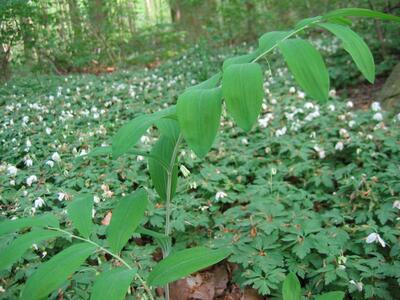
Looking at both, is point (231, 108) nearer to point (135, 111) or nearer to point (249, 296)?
point (249, 296)

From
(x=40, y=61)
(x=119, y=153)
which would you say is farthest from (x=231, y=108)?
(x=40, y=61)

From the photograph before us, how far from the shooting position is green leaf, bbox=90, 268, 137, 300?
91cm

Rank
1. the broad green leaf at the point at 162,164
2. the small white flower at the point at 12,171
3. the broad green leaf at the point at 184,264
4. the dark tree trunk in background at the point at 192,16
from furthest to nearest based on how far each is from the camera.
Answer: the dark tree trunk in background at the point at 192,16
the small white flower at the point at 12,171
the broad green leaf at the point at 162,164
the broad green leaf at the point at 184,264

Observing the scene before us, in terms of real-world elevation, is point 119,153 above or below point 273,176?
above

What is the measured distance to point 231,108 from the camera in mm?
815

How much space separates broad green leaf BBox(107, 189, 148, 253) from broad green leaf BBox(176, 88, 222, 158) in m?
0.43

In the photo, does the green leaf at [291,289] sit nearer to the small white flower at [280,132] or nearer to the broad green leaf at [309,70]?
the broad green leaf at [309,70]

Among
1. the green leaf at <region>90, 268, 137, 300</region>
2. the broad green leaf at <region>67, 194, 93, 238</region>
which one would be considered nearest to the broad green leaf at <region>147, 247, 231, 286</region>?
the green leaf at <region>90, 268, 137, 300</region>

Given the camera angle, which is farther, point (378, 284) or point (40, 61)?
point (40, 61)

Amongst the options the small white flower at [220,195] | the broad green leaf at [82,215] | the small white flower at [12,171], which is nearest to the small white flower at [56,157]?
the small white flower at [12,171]

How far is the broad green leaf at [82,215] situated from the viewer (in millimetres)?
1139

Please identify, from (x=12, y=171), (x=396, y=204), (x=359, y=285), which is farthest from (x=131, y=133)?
(x=12, y=171)

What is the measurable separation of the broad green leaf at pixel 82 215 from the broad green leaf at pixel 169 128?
33cm

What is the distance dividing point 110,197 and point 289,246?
1.35 meters
